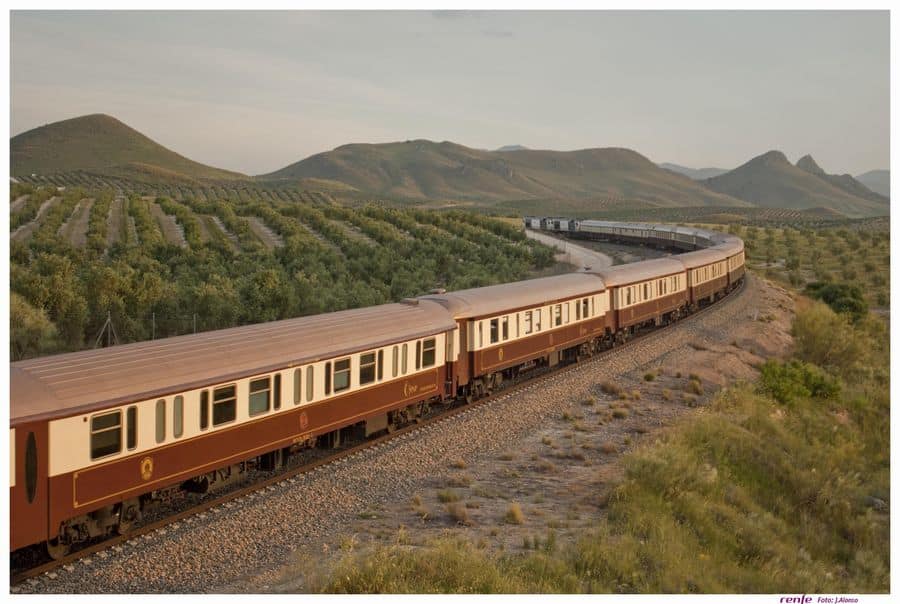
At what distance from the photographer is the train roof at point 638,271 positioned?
31.2 metres

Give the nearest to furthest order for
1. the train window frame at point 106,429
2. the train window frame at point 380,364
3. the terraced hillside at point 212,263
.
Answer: the train window frame at point 106,429 → the train window frame at point 380,364 → the terraced hillside at point 212,263

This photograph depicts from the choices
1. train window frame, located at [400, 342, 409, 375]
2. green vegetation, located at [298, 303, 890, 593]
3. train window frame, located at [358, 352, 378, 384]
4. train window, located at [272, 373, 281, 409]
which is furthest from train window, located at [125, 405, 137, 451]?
train window frame, located at [400, 342, 409, 375]

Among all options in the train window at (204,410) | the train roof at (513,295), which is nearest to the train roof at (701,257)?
the train roof at (513,295)

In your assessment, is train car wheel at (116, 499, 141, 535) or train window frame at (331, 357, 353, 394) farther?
train window frame at (331, 357, 353, 394)

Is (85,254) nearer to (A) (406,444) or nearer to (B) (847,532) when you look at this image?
(A) (406,444)

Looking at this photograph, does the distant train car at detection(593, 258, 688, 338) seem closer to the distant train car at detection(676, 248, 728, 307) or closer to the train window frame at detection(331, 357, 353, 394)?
the distant train car at detection(676, 248, 728, 307)

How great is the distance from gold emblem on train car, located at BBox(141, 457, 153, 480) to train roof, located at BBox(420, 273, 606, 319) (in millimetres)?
9591

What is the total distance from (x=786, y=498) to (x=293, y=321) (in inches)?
425

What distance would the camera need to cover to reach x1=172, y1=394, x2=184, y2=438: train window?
12.8 metres

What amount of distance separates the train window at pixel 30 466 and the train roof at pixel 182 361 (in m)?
0.28

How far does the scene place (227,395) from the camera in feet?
45.1

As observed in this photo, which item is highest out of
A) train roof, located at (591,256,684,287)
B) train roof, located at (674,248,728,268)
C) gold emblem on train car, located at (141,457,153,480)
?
train roof, located at (674,248,728,268)

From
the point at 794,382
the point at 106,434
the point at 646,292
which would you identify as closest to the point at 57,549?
the point at 106,434

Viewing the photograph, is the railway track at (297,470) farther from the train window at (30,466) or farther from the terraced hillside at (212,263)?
the terraced hillside at (212,263)
